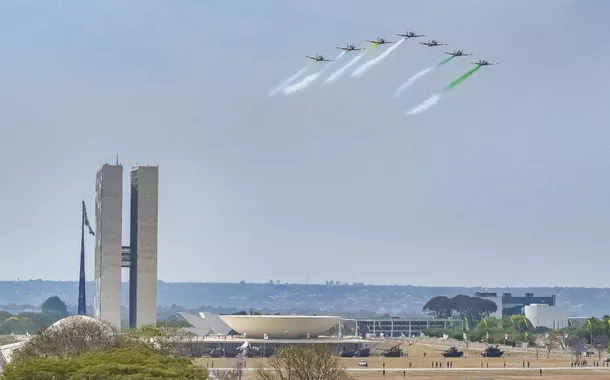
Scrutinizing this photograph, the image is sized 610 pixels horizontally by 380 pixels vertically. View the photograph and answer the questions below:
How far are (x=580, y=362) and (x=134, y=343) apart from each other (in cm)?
5634

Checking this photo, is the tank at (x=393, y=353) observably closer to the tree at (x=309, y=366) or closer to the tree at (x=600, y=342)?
the tree at (x=600, y=342)

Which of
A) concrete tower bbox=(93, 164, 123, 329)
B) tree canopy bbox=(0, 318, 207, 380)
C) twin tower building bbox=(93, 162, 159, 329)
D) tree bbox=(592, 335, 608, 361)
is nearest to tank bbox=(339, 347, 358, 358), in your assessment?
twin tower building bbox=(93, 162, 159, 329)

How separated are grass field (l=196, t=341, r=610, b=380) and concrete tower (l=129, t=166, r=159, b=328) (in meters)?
19.4

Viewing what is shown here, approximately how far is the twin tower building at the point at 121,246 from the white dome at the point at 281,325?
537 inches

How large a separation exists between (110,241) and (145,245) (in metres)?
4.43

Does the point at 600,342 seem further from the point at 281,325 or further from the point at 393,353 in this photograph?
the point at 281,325

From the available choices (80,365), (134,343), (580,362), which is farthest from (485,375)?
(80,365)

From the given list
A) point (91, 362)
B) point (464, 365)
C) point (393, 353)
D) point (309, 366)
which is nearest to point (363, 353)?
point (393, 353)

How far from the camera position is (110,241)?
154125 mm

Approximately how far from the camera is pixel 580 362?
129375 mm

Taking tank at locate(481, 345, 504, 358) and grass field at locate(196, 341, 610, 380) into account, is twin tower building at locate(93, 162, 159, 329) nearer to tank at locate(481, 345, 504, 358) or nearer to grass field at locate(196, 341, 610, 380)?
grass field at locate(196, 341, 610, 380)

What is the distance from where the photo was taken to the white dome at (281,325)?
159 metres

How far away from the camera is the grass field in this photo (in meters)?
109

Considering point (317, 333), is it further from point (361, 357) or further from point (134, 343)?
point (134, 343)
